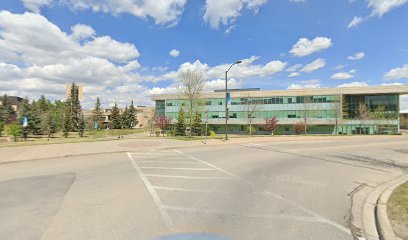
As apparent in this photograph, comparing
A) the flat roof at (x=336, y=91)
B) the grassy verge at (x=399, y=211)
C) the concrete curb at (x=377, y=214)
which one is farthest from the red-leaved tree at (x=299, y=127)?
the grassy verge at (x=399, y=211)

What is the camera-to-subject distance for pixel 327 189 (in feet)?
23.9

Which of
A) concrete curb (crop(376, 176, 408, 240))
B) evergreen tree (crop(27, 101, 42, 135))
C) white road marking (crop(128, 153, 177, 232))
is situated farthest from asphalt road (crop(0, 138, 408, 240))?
evergreen tree (crop(27, 101, 42, 135))

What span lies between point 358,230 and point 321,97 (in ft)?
189

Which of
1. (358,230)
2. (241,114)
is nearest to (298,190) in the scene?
(358,230)

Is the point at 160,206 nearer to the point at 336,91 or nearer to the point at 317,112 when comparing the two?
the point at 317,112

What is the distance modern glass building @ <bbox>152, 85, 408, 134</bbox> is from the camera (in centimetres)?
5275

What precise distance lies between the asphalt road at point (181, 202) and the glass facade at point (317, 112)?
40.8 m

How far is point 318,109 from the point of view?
55.4 meters

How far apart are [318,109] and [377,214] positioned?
5545 cm

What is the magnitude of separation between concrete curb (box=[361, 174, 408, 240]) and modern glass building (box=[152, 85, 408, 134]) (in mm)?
44932

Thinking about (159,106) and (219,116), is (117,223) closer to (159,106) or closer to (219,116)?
(219,116)

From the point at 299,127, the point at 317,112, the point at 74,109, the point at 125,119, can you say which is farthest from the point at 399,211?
the point at 125,119

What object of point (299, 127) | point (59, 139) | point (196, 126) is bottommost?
point (59, 139)

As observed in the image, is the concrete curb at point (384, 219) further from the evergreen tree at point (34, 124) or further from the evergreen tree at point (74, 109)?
the evergreen tree at point (74, 109)
